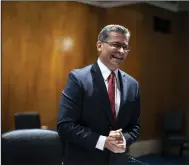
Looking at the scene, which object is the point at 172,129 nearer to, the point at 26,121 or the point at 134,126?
the point at 26,121

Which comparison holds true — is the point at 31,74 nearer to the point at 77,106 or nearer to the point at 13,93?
the point at 13,93

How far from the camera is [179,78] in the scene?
7430 mm

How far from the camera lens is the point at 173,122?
6.92 meters

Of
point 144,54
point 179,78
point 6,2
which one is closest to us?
point 6,2

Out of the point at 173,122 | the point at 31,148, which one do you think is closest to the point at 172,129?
the point at 173,122

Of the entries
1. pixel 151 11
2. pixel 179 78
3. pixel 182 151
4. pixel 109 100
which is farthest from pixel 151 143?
pixel 109 100

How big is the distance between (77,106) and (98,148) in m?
0.20

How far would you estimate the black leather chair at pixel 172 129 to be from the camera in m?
6.74

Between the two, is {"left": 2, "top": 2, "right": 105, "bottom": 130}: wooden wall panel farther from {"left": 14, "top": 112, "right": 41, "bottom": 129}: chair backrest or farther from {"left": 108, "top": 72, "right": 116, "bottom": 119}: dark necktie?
{"left": 108, "top": 72, "right": 116, "bottom": 119}: dark necktie

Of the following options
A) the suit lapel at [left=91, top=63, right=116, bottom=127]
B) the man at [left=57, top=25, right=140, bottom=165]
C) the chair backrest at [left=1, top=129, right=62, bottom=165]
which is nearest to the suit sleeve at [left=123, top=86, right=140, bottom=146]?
the man at [left=57, top=25, right=140, bottom=165]

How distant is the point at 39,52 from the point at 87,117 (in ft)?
14.6

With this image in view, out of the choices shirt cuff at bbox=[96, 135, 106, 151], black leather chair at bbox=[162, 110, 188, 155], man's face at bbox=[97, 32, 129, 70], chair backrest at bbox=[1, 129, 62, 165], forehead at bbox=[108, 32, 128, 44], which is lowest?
black leather chair at bbox=[162, 110, 188, 155]

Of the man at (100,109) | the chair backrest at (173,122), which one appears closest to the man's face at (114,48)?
the man at (100,109)

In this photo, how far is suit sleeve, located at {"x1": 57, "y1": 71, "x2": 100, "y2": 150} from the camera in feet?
4.71
